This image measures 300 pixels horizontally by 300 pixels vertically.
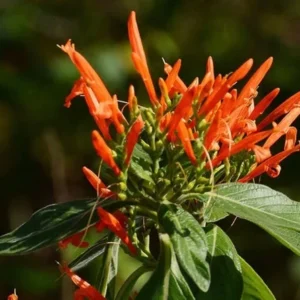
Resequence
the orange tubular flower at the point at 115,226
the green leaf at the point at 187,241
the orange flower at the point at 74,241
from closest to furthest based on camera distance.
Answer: the green leaf at the point at 187,241 < the orange tubular flower at the point at 115,226 < the orange flower at the point at 74,241

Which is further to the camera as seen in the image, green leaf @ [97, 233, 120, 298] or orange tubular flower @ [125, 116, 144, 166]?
green leaf @ [97, 233, 120, 298]

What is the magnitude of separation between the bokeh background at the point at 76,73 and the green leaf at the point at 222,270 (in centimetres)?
210

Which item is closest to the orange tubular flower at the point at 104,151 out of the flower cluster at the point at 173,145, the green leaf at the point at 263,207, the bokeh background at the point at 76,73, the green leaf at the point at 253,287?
the flower cluster at the point at 173,145

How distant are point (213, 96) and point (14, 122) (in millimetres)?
2417

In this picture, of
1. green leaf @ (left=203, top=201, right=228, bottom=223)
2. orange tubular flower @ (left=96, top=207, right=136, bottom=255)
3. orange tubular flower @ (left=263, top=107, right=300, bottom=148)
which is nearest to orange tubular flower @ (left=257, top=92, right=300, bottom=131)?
orange tubular flower @ (left=263, top=107, right=300, bottom=148)

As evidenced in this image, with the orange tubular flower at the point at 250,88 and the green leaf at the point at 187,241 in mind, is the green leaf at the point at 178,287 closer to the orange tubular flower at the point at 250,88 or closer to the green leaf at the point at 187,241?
the green leaf at the point at 187,241

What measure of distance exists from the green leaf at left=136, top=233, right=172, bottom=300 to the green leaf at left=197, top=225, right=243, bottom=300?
5cm

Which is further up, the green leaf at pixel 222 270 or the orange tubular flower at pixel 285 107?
the orange tubular flower at pixel 285 107

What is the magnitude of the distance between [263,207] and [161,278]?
6.4 inches

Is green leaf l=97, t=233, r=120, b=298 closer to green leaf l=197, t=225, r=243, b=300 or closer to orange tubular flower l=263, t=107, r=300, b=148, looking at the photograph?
green leaf l=197, t=225, r=243, b=300

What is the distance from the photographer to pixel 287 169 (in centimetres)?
352

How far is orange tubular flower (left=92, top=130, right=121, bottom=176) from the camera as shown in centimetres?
109

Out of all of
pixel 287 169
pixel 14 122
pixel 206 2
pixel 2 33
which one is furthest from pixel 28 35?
pixel 287 169

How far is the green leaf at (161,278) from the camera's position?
1.12 meters
